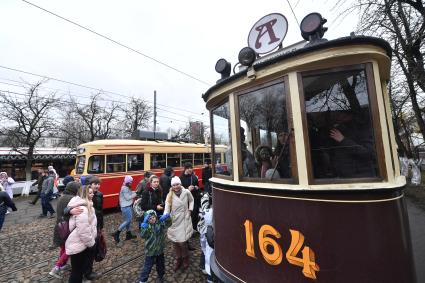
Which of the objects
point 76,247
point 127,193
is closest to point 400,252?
point 76,247

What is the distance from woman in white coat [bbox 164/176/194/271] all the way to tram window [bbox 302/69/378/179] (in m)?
2.56

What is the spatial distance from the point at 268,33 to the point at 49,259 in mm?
5925

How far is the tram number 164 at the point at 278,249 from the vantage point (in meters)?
2.13

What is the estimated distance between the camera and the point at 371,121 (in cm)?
217

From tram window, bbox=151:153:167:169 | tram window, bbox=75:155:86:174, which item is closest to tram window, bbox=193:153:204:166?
tram window, bbox=151:153:167:169

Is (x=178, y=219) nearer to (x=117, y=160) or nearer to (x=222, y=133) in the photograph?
(x=222, y=133)

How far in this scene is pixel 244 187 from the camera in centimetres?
266

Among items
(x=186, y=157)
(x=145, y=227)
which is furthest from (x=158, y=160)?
(x=145, y=227)

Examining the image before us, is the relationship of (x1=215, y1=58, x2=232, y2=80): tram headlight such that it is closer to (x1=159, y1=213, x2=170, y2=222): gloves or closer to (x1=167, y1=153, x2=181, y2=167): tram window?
(x1=159, y1=213, x2=170, y2=222): gloves

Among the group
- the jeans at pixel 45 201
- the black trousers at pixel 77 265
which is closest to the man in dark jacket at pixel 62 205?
the black trousers at pixel 77 265

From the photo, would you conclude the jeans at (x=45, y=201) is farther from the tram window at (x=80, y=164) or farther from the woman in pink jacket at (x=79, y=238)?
the woman in pink jacket at (x=79, y=238)

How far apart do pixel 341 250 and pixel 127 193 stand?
4.90m

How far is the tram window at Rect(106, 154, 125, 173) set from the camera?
9.01 meters

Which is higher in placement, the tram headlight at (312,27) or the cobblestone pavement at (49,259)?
the tram headlight at (312,27)
